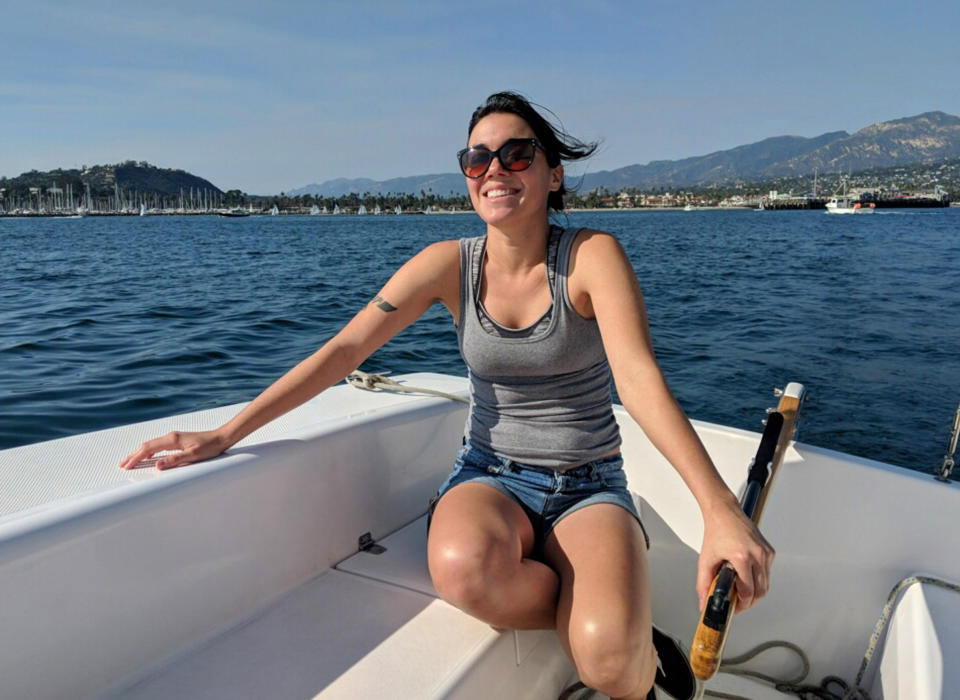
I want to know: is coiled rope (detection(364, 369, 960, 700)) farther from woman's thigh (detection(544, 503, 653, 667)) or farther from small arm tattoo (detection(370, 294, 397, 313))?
small arm tattoo (detection(370, 294, 397, 313))

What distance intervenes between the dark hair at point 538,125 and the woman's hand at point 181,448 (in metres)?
0.98

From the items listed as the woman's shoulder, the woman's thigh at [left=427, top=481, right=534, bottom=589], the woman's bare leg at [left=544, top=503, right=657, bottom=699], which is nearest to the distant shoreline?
the woman's shoulder

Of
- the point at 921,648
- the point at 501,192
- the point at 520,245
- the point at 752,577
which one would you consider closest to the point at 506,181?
the point at 501,192

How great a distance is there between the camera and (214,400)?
16.3 feet

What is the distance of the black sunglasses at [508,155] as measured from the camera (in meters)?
1.71

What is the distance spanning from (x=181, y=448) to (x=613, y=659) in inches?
41.2

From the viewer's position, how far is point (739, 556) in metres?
1.07

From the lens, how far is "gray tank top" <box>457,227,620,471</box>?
66.4 inches

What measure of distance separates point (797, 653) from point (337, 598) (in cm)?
126

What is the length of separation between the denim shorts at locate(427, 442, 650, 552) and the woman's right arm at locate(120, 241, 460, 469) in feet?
1.37

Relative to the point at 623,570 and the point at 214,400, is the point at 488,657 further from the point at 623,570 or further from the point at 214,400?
the point at 214,400

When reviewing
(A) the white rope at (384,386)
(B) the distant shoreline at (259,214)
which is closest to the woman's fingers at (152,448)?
(A) the white rope at (384,386)

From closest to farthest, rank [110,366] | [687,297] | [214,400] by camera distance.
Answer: [214,400]
[110,366]
[687,297]

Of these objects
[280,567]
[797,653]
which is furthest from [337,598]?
[797,653]
